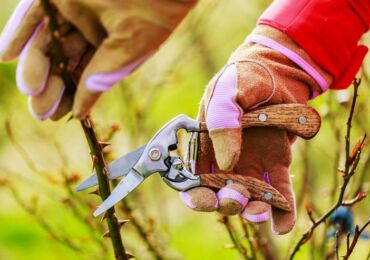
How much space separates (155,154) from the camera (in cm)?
177

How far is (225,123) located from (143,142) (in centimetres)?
249

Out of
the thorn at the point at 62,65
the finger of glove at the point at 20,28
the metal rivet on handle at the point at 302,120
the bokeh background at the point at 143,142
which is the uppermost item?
the finger of glove at the point at 20,28

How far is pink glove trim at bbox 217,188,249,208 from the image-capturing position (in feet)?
5.62

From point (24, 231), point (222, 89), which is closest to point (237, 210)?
point (222, 89)

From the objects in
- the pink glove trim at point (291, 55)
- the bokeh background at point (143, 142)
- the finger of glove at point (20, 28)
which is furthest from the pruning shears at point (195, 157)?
the bokeh background at point (143, 142)

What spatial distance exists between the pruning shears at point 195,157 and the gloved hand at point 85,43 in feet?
0.88

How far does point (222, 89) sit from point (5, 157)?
203 inches

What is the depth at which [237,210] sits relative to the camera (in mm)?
1720

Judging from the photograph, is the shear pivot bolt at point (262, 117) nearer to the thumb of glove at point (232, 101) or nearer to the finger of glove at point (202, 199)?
the thumb of glove at point (232, 101)

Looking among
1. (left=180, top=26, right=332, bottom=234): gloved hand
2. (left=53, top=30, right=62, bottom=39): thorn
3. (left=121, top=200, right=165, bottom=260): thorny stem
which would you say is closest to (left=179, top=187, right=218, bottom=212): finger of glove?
(left=180, top=26, right=332, bottom=234): gloved hand

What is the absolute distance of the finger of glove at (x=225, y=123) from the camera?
5.42 ft

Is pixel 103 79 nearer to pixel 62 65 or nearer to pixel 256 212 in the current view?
pixel 62 65

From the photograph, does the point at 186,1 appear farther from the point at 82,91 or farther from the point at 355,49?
the point at 355,49

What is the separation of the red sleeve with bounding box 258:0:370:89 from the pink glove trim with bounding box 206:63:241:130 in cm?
23
